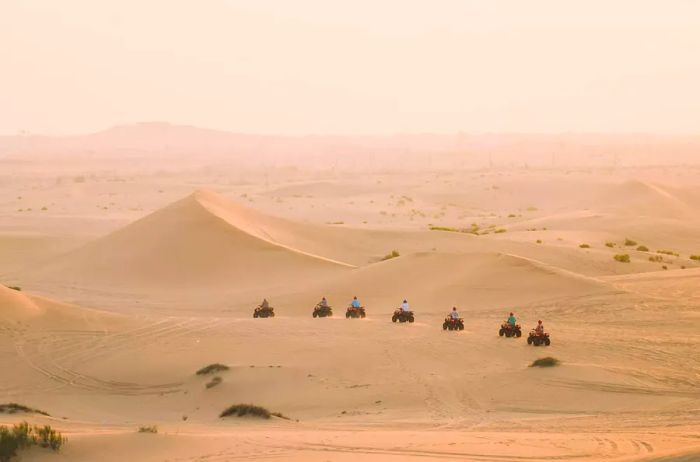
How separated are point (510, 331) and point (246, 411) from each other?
8.43 m

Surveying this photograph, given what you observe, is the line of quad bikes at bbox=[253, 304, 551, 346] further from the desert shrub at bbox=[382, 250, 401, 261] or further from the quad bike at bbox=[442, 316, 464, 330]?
the desert shrub at bbox=[382, 250, 401, 261]

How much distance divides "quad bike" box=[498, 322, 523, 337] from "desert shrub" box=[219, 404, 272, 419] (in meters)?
8.08

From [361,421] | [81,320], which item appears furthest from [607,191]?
[361,421]

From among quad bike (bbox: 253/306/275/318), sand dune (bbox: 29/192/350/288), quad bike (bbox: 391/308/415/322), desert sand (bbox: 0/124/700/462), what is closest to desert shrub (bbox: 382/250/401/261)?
desert sand (bbox: 0/124/700/462)

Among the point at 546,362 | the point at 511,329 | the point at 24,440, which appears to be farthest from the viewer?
the point at 511,329

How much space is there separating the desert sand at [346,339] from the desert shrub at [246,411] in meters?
0.17

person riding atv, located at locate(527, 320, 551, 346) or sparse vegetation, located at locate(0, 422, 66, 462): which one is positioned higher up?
person riding atv, located at locate(527, 320, 551, 346)

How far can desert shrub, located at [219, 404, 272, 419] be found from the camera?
1686 centimetres

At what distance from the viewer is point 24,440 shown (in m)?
12.7

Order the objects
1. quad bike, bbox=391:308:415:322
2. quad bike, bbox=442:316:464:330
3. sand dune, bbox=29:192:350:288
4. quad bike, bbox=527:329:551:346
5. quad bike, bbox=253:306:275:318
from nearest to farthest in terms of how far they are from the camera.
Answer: quad bike, bbox=527:329:551:346 < quad bike, bbox=442:316:464:330 < quad bike, bbox=391:308:415:322 < quad bike, bbox=253:306:275:318 < sand dune, bbox=29:192:350:288

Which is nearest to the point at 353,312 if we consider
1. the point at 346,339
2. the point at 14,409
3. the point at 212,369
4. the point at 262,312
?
the point at 262,312

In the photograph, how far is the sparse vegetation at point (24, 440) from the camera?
12.5 meters

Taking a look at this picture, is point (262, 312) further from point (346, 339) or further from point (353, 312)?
point (346, 339)

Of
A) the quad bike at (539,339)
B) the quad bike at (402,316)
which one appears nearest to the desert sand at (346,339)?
the quad bike at (539,339)
